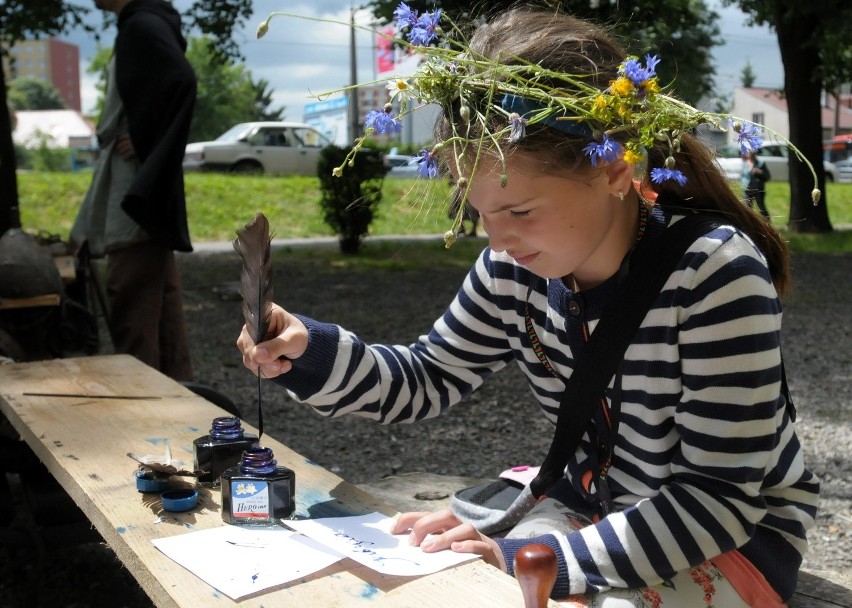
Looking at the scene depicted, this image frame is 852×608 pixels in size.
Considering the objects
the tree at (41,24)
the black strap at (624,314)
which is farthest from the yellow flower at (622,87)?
the tree at (41,24)

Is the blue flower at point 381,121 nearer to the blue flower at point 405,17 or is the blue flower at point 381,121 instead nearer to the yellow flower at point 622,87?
the blue flower at point 405,17

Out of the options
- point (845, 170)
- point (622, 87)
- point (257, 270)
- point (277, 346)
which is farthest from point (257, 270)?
point (845, 170)

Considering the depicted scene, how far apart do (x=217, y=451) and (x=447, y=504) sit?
143 centimetres

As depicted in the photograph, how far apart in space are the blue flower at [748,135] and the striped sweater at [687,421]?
17 centimetres

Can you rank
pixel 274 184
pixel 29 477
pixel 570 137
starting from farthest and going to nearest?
pixel 274 184
pixel 29 477
pixel 570 137

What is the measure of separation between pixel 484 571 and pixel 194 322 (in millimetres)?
6971

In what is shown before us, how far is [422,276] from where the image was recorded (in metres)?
11.0

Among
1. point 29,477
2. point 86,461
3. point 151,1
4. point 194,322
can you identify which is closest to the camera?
point 86,461

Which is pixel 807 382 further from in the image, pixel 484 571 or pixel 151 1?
pixel 484 571

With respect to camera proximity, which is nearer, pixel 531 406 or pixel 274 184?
pixel 531 406

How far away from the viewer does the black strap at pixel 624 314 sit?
1840 millimetres

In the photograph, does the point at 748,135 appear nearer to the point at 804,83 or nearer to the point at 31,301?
the point at 31,301

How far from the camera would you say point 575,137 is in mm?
1751

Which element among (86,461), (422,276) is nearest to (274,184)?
(422,276)
